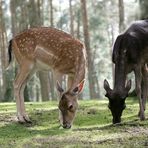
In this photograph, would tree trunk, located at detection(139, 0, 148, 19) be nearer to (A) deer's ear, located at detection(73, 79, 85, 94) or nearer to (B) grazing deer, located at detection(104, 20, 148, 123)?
(B) grazing deer, located at detection(104, 20, 148, 123)

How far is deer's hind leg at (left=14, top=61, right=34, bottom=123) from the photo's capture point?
28.7 feet

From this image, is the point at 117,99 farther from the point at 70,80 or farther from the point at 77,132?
the point at 70,80

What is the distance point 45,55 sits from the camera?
A: 29.4ft

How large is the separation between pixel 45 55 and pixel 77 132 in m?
2.35

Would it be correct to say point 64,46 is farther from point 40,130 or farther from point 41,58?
point 40,130

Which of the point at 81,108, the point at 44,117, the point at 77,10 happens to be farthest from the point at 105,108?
the point at 77,10

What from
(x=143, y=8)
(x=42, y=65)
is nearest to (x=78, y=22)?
(x=143, y=8)

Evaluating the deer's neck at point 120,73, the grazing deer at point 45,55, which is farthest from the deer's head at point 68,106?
the deer's neck at point 120,73

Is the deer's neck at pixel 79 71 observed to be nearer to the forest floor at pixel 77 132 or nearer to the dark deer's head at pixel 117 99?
the dark deer's head at pixel 117 99

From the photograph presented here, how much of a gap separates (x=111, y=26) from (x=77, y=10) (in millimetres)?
10441

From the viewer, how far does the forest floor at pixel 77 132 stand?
6.10 metres

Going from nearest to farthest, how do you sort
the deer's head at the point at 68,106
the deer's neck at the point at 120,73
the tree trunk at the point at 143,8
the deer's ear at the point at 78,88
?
the deer's head at the point at 68,106 → the deer's ear at the point at 78,88 → the deer's neck at the point at 120,73 → the tree trunk at the point at 143,8

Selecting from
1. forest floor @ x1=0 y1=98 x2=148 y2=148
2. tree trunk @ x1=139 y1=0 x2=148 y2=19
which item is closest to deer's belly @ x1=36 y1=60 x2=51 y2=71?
forest floor @ x1=0 y1=98 x2=148 y2=148

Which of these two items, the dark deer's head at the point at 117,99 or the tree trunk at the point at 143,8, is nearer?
the dark deer's head at the point at 117,99
